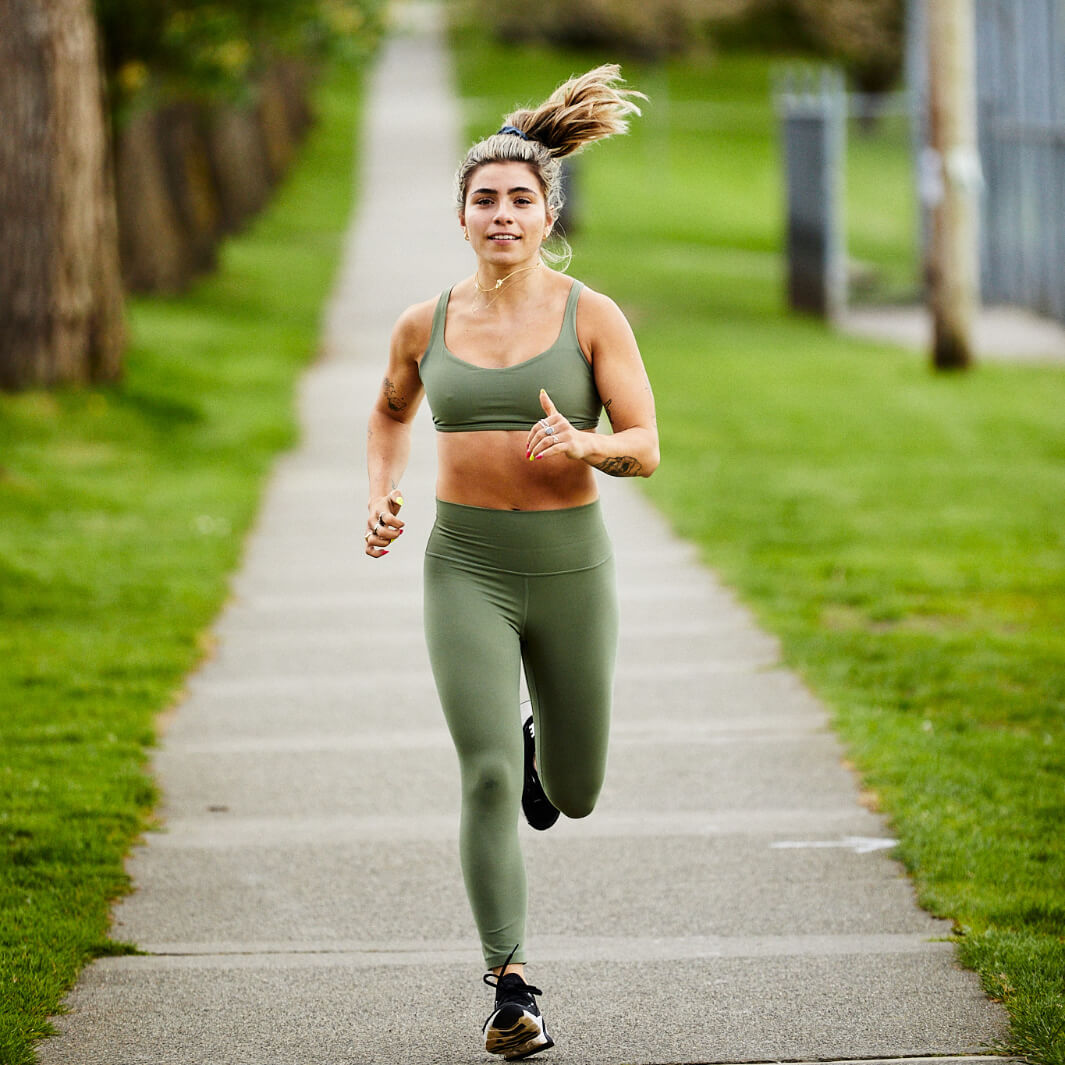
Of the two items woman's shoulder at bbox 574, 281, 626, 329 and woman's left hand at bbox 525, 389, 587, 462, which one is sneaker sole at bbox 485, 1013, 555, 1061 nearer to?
woman's left hand at bbox 525, 389, 587, 462

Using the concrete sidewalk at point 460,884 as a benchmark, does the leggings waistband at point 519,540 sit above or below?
above

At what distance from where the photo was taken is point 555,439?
3.76 m

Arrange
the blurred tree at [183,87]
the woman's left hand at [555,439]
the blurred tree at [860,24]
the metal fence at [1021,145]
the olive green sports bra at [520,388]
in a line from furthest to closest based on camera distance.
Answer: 1. the blurred tree at [860,24]
2. the metal fence at [1021,145]
3. the blurred tree at [183,87]
4. the olive green sports bra at [520,388]
5. the woman's left hand at [555,439]

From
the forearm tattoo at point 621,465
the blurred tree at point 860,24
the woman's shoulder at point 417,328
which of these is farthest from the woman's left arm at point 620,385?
the blurred tree at point 860,24

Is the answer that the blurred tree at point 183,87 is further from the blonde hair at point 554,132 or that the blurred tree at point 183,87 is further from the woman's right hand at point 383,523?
the woman's right hand at point 383,523

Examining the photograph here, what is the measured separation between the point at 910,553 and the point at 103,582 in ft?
14.0

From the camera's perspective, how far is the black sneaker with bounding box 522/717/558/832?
454 cm

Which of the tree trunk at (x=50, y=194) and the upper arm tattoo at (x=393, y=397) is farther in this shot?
the tree trunk at (x=50, y=194)

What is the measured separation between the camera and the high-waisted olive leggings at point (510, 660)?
4.00 metres

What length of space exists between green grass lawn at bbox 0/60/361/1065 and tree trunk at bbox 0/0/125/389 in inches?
15.4

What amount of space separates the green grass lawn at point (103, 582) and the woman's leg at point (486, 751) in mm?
1104

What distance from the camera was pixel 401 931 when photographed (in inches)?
193

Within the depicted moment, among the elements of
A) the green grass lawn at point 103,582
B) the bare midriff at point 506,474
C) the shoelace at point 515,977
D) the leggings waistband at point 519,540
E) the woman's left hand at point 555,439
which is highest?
the woman's left hand at point 555,439

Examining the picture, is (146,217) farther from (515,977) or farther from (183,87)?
(515,977)
